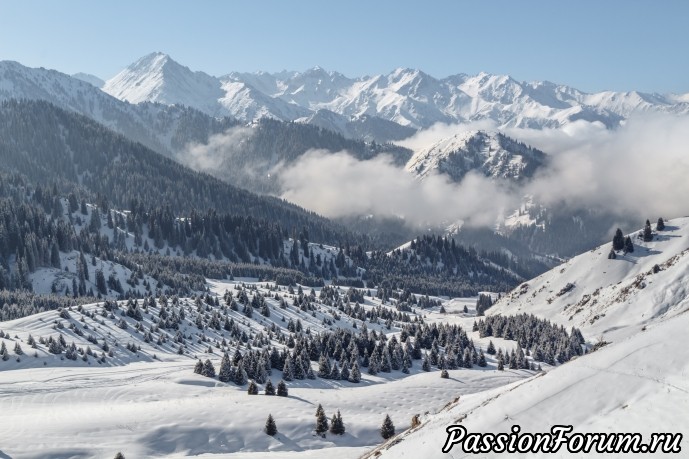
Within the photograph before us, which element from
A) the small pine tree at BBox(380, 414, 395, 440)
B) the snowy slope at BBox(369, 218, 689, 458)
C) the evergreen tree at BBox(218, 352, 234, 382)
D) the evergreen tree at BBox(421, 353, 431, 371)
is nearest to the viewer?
the snowy slope at BBox(369, 218, 689, 458)

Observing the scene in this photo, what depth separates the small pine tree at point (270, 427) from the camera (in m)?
70.9

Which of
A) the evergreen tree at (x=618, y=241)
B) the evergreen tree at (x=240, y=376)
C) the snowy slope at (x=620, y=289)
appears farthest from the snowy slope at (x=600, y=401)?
Answer: the evergreen tree at (x=618, y=241)

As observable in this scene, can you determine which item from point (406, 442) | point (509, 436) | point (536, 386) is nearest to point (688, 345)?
point (536, 386)

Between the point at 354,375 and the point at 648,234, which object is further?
the point at 648,234

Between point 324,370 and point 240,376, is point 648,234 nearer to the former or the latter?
point 324,370

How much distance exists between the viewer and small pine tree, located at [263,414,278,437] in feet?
233

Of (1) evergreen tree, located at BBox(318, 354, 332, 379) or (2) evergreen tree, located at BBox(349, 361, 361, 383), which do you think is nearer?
(2) evergreen tree, located at BBox(349, 361, 361, 383)

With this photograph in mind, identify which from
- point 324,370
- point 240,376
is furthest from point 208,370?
point 324,370

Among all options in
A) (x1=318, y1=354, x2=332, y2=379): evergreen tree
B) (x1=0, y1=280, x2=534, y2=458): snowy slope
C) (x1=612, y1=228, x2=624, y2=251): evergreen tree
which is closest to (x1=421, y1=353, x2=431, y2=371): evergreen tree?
(x1=0, y1=280, x2=534, y2=458): snowy slope

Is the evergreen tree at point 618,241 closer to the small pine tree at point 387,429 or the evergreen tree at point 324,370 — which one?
the evergreen tree at point 324,370

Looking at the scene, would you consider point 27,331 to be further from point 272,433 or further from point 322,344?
point 272,433

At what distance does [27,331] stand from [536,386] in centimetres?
11220

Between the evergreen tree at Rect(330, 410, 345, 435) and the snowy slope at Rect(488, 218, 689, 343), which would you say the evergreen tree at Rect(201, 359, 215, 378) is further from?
the snowy slope at Rect(488, 218, 689, 343)

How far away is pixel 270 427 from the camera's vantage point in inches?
2800
